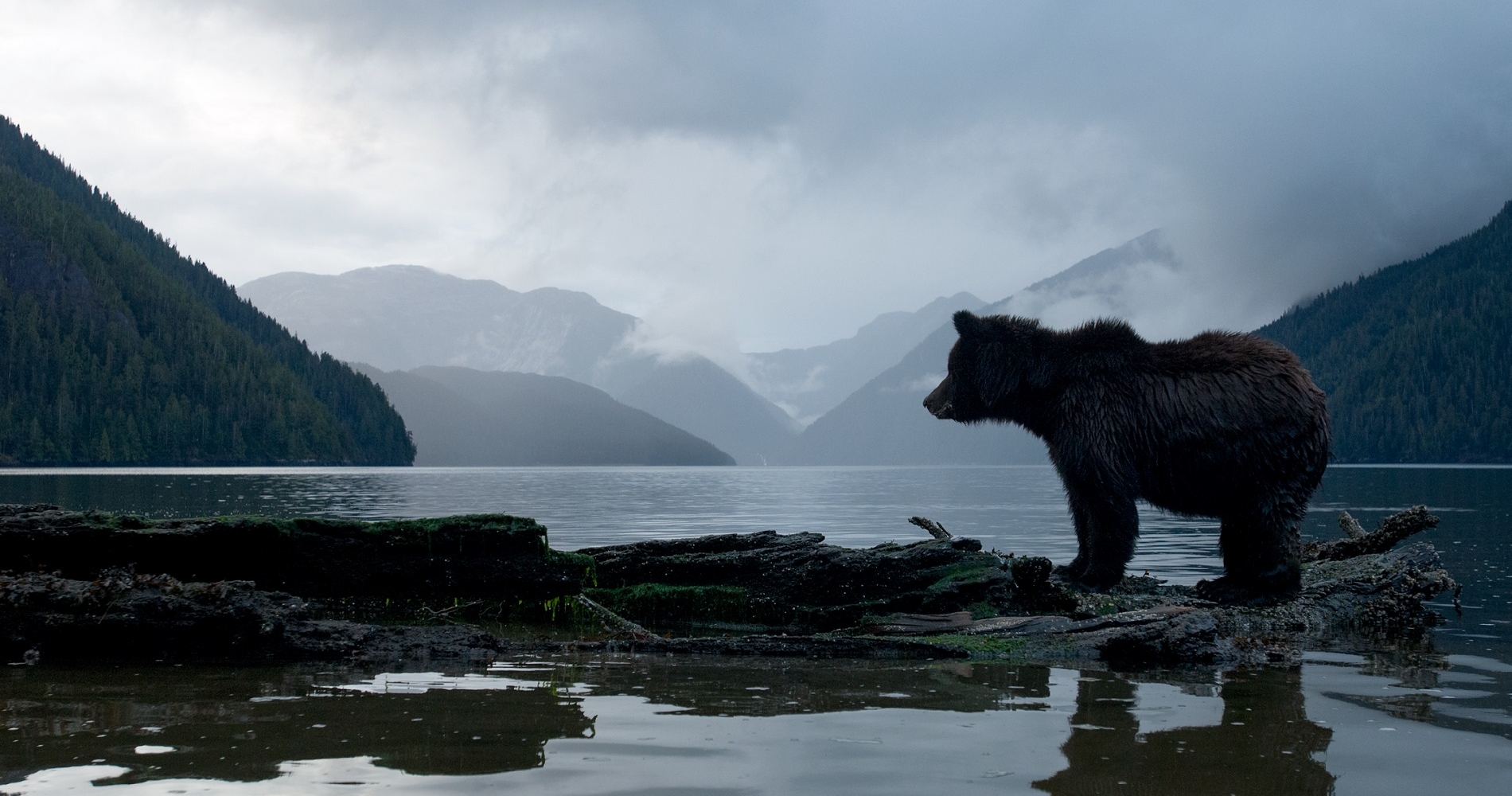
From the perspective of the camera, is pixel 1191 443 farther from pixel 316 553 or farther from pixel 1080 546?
pixel 316 553

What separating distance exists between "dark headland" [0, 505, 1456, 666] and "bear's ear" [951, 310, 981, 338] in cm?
285

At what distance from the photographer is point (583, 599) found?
11234 mm

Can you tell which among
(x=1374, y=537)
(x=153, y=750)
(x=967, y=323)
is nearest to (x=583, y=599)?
(x=967, y=323)

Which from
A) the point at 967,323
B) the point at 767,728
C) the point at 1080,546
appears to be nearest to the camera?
the point at 767,728

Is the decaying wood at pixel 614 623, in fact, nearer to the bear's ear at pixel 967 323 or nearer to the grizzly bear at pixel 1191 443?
the grizzly bear at pixel 1191 443

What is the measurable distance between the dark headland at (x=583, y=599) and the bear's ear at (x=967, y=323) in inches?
112

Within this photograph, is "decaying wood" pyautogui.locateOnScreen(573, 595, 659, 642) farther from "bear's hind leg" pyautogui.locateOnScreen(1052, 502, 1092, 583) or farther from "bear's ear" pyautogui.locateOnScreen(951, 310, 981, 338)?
"bear's ear" pyautogui.locateOnScreen(951, 310, 981, 338)

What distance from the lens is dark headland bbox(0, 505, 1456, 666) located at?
27.1 ft

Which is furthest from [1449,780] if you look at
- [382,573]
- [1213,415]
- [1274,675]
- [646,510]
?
[646,510]

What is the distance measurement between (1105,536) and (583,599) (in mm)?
5660

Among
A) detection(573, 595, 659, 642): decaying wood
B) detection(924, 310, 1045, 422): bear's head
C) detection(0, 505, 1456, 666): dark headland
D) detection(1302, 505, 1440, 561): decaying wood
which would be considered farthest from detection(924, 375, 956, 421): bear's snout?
detection(1302, 505, 1440, 561): decaying wood

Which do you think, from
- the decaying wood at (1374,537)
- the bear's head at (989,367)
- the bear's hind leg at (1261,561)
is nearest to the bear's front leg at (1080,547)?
the bear's hind leg at (1261,561)

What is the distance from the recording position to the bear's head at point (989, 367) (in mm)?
12273

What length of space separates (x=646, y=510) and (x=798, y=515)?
22.8 feet
